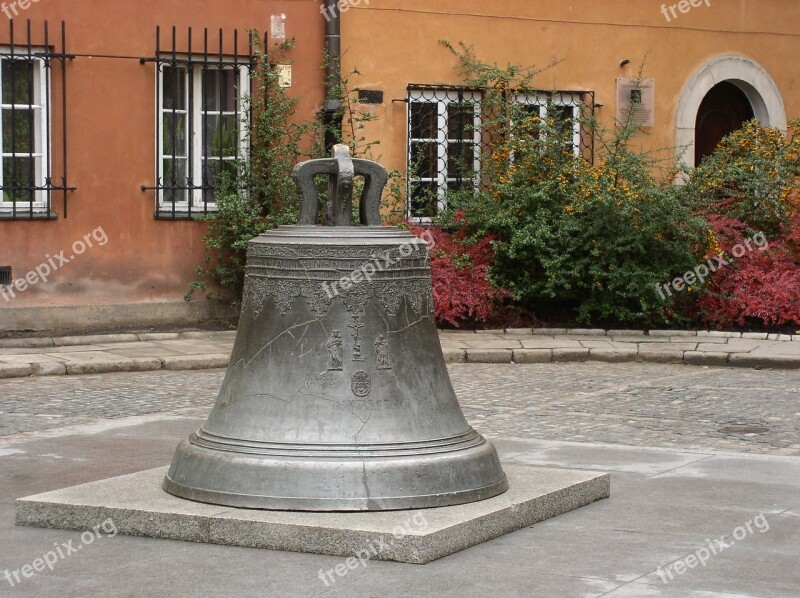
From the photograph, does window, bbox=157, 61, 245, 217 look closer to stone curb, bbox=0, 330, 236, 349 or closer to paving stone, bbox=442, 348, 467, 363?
stone curb, bbox=0, 330, 236, 349

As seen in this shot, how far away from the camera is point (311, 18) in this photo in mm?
14977

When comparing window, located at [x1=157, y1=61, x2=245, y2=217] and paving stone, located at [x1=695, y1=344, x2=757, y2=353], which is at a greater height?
window, located at [x1=157, y1=61, x2=245, y2=217]

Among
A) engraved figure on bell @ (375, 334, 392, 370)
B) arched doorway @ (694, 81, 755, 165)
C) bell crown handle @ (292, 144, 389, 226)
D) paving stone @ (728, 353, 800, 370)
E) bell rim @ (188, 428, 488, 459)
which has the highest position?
arched doorway @ (694, 81, 755, 165)

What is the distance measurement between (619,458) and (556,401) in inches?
115

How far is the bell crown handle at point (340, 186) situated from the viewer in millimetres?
6012

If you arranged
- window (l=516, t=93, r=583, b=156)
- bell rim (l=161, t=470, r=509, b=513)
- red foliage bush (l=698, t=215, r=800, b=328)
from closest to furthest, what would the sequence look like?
bell rim (l=161, t=470, r=509, b=513), red foliage bush (l=698, t=215, r=800, b=328), window (l=516, t=93, r=583, b=156)

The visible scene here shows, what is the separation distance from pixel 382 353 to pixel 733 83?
44.2 ft

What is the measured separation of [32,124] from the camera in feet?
44.9

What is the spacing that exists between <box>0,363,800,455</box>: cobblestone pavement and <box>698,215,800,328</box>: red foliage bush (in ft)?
6.31

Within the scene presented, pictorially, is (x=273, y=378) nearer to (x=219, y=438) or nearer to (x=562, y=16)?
(x=219, y=438)

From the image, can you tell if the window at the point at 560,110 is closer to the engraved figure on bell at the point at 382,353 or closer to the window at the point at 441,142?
the window at the point at 441,142

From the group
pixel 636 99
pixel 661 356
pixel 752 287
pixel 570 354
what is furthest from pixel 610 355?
pixel 636 99

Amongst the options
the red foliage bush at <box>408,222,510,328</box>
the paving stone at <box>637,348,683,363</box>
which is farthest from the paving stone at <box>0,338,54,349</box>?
the paving stone at <box>637,348,683,363</box>

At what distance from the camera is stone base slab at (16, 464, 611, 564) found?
16.8 ft
